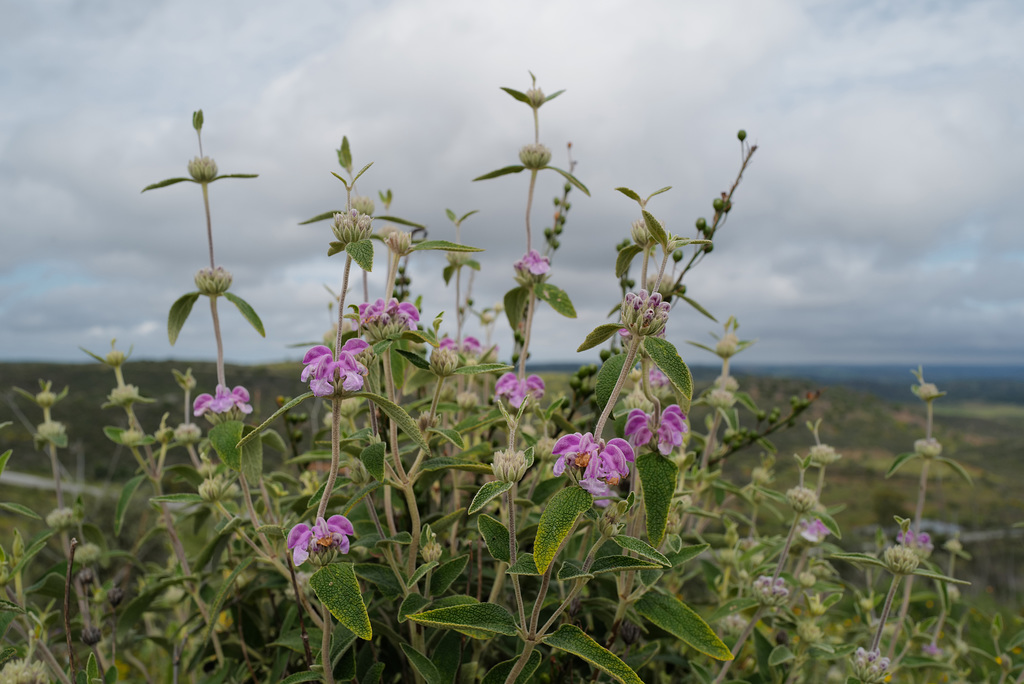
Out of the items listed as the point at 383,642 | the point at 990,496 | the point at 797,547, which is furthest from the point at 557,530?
the point at 990,496

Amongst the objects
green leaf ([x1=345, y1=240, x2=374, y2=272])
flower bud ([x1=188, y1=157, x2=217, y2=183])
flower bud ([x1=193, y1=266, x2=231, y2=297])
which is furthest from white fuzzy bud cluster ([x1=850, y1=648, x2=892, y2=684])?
flower bud ([x1=188, y1=157, x2=217, y2=183])

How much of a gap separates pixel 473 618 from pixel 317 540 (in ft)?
1.42

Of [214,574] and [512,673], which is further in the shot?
[214,574]

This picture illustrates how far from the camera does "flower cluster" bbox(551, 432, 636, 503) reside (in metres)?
1.20

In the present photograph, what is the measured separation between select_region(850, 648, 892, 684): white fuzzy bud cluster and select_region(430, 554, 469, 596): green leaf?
1322 mm

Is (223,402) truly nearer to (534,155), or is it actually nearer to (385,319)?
(385,319)

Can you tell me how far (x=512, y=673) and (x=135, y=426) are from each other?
1953mm

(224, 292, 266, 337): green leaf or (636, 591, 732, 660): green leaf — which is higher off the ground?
(224, 292, 266, 337): green leaf

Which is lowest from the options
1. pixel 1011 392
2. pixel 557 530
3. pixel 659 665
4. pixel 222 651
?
pixel 1011 392

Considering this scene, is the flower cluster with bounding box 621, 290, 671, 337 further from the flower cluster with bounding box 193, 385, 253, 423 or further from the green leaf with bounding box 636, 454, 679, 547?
the flower cluster with bounding box 193, 385, 253, 423

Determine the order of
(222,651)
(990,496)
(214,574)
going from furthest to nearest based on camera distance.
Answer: (990,496) < (214,574) < (222,651)

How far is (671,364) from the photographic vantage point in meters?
1.15

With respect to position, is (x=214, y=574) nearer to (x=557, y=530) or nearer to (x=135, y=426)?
(x=135, y=426)

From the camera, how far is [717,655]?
1388mm
